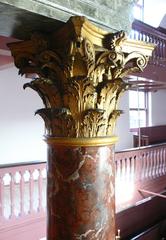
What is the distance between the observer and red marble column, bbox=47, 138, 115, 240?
139 centimetres

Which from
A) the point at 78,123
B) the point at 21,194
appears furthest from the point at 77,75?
the point at 21,194

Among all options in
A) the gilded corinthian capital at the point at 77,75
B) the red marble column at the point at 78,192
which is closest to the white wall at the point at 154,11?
the gilded corinthian capital at the point at 77,75

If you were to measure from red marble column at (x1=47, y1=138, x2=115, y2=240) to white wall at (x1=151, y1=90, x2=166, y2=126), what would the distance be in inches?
356

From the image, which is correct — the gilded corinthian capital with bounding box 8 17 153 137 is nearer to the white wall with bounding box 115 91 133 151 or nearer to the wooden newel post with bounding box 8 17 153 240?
the wooden newel post with bounding box 8 17 153 240

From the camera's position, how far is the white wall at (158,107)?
1028 cm

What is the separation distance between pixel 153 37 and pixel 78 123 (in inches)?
226

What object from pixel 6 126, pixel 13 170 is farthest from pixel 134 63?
pixel 6 126

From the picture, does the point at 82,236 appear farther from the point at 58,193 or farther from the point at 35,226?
the point at 35,226

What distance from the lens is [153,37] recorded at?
261 inches

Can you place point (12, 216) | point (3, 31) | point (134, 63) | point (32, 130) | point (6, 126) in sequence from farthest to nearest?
point (32, 130) < point (6, 126) < point (12, 216) < point (134, 63) < point (3, 31)

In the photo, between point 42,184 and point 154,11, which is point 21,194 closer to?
point 42,184

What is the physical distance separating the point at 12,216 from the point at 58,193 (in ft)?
9.34

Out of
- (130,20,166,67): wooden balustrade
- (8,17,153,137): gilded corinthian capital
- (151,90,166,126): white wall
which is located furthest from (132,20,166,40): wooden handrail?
(8,17,153,137): gilded corinthian capital

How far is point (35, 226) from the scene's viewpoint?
422 cm
